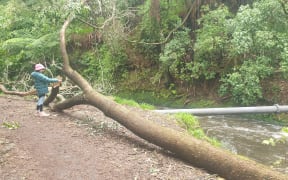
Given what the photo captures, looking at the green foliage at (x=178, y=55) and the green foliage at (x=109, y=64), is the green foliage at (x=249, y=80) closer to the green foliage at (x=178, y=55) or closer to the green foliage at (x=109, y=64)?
the green foliage at (x=178, y=55)

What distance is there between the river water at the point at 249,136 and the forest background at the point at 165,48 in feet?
4.95

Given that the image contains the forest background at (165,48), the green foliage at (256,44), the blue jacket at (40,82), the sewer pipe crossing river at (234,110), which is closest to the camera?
the blue jacket at (40,82)

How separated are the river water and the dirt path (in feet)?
9.63

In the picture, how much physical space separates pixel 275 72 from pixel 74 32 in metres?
12.1

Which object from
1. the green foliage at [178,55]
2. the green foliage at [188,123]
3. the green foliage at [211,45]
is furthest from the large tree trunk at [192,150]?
the green foliage at [178,55]

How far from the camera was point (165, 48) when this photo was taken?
1902cm

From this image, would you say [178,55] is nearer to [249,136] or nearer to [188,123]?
[249,136]

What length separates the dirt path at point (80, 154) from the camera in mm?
6469

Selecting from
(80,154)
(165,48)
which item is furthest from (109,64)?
(80,154)

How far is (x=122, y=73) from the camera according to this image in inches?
870

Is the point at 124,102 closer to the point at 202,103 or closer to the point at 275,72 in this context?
the point at 202,103

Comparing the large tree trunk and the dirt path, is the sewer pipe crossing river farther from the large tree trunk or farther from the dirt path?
the large tree trunk

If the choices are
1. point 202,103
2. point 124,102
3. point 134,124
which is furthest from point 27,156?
point 202,103

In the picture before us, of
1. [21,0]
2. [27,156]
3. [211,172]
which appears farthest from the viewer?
[21,0]
